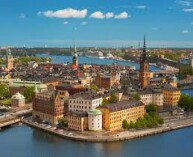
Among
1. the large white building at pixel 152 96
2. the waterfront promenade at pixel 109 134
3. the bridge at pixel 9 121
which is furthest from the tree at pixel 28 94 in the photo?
the large white building at pixel 152 96

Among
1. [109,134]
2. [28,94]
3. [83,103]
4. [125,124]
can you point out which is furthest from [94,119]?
[28,94]

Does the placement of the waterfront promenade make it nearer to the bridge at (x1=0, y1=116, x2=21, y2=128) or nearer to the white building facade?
the bridge at (x1=0, y1=116, x2=21, y2=128)

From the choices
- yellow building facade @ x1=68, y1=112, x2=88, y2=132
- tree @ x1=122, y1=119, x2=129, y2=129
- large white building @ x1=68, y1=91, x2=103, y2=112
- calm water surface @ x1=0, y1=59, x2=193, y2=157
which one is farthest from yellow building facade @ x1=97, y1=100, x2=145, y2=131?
calm water surface @ x1=0, y1=59, x2=193, y2=157

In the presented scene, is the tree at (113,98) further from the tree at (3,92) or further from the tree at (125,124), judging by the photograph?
the tree at (3,92)

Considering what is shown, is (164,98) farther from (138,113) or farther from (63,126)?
(63,126)

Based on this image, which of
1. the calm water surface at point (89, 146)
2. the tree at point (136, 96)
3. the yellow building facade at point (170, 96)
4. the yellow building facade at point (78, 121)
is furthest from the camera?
the yellow building facade at point (170, 96)

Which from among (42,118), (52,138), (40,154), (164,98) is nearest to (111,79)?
(164,98)
